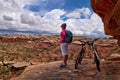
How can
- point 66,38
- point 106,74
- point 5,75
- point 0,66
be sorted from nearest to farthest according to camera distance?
point 106,74 → point 66,38 → point 5,75 → point 0,66

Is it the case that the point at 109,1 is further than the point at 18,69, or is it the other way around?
the point at 18,69

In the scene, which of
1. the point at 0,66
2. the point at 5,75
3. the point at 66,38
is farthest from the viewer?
the point at 0,66

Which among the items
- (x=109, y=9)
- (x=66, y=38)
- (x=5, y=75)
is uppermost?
(x=109, y=9)

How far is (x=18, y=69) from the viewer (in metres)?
25.0

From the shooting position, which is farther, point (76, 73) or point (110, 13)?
point (76, 73)

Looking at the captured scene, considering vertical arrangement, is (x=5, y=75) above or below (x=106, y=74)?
below

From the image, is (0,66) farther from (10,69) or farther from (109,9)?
(109,9)

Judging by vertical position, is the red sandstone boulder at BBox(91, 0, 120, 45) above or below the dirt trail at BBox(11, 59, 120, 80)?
above

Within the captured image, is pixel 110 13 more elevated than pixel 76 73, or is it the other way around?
pixel 110 13

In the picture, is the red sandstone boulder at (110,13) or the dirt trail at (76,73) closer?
the red sandstone boulder at (110,13)

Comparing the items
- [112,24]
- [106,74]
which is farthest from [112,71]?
[112,24]

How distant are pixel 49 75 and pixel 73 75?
1345 millimetres

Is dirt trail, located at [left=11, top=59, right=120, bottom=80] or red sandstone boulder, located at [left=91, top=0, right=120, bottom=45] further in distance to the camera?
dirt trail, located at [left=11, top=59, right=120, bottom=80]

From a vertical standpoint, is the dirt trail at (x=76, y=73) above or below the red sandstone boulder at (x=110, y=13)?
below
